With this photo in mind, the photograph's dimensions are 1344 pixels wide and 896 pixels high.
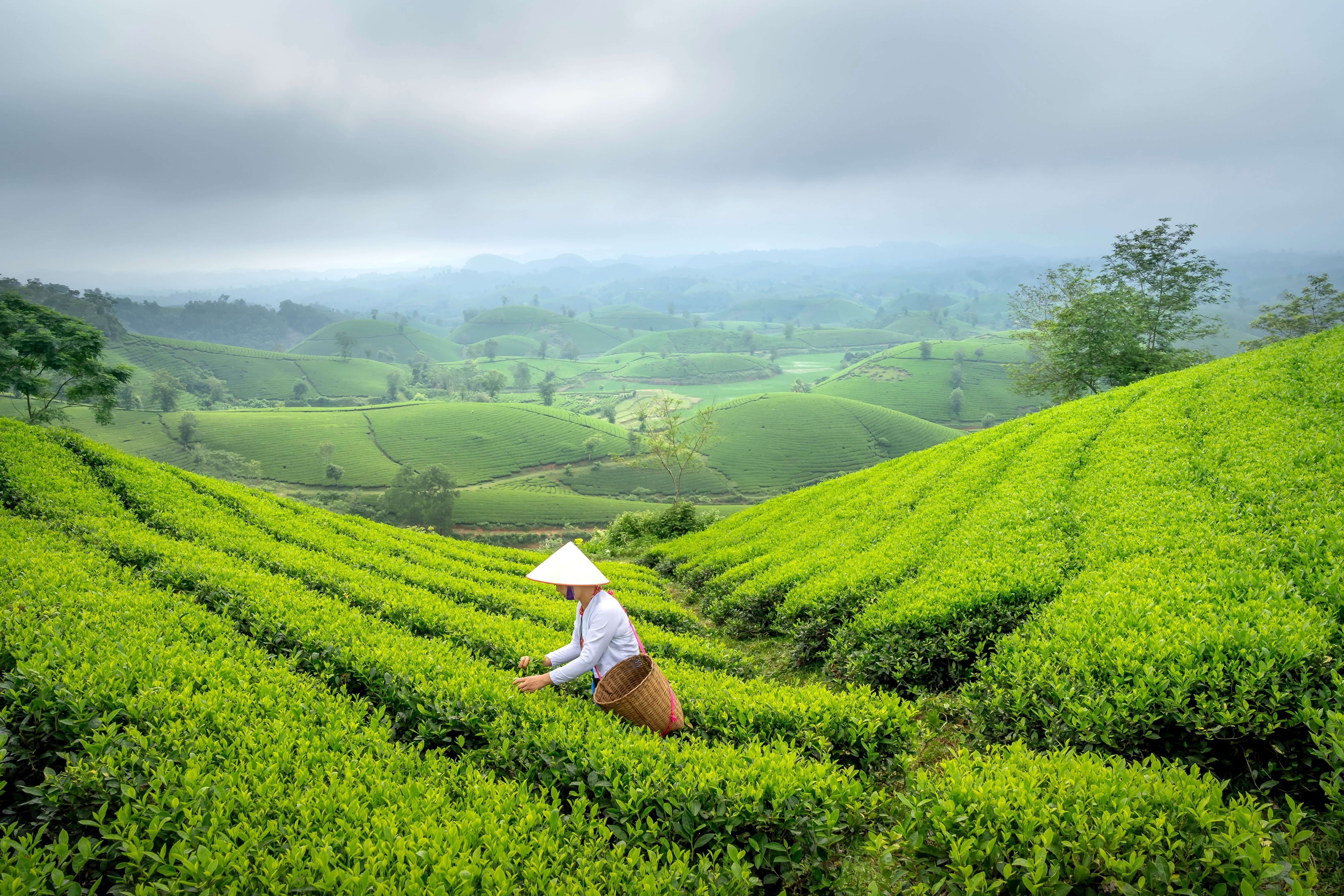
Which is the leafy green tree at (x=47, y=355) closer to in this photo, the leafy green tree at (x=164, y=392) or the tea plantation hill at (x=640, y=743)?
the tea plantation hill at (x=640, y=743)

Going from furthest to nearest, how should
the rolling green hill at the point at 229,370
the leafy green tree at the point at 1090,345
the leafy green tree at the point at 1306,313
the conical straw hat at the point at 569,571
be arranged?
the rolling green hill at the point at 229,370 → the leafy green tree at the point at 1306,313 → the leafy green tree at the point at 1090,345 → the conical straw hat at the point at 569,571

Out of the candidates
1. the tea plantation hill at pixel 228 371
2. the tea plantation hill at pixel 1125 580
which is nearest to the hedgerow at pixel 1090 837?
the tea plantation hill at pixel 1125 580

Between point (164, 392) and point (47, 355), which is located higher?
point (47, 355)

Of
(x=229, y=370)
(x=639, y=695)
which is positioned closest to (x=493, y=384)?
(x=229, y=370)

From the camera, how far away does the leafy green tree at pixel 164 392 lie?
13375 cm

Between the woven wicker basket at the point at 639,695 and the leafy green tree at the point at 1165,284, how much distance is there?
46466mm

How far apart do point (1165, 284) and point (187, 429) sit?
14371 centimetres

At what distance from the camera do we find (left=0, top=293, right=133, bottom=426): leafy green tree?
32906mm

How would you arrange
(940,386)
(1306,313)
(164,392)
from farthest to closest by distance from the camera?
(940,386), (164,392), (1306,313)

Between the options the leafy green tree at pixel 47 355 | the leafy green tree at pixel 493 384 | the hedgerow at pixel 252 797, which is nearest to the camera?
the hedgerow at pixel 252 797

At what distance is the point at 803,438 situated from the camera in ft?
422

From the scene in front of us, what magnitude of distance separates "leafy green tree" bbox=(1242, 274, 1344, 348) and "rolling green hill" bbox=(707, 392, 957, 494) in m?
57.7

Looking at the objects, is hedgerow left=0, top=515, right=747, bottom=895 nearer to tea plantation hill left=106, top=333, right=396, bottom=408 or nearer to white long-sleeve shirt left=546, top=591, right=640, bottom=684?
white long-sleeve shirt left=546, top=591, right=640, bottom=684

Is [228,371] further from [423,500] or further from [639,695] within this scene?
[639,695]
